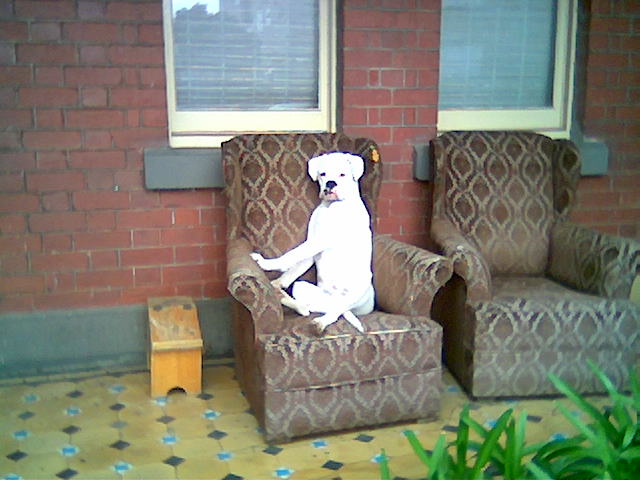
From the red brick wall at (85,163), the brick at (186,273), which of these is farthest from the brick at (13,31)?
the brick at (186,273)

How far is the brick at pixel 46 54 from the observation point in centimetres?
294

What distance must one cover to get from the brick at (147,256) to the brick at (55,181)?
37 centimetres

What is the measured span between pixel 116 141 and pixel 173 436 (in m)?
1.33

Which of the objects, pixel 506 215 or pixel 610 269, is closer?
pixel 610 269

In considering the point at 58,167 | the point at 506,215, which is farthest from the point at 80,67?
the point at 506,215

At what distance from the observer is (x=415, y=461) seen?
2.43 metres

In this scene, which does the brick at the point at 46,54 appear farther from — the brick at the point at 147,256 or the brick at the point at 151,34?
the brick at the point at 147,256

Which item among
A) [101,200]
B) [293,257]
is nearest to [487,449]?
[293,257]

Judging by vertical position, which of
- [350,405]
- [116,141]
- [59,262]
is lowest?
[350,405]

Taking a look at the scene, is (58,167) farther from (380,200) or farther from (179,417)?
(380,200)

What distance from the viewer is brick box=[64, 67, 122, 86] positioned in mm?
3004

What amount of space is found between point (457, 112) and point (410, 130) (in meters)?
0.37

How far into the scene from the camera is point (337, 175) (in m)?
2.67

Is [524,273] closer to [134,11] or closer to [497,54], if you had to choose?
[497,54]
